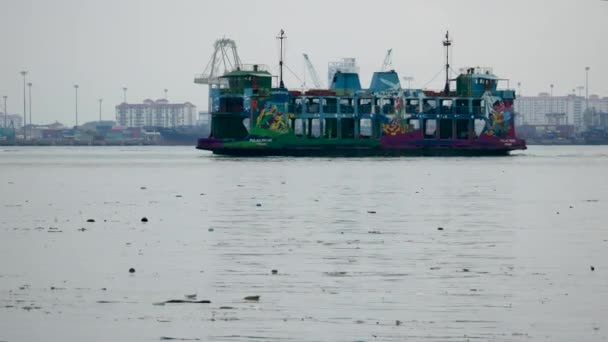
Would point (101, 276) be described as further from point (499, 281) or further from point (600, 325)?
point (600, 325)

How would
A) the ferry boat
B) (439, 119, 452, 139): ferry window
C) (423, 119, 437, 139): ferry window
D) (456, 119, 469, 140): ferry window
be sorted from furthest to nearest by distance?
1. (423, 119, 437, 139): ferry window
2. (439, 119, 452, 139): ferry window
3. (456, 119, 469, 140): ferry window
4. the ferry boat

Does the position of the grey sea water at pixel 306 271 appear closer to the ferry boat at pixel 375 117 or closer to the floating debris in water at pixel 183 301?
the floating debris in water at pixel 183 301

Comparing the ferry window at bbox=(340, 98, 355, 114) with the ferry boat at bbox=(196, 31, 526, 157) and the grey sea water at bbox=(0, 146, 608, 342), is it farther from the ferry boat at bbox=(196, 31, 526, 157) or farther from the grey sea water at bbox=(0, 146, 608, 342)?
the grey sea water at bbox=(0, 146, 608, 342)

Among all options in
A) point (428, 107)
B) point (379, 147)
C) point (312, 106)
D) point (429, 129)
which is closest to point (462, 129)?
point (428, 107)

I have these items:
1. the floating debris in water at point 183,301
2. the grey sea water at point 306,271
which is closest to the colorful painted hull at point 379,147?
the grey sea water at point 306,271

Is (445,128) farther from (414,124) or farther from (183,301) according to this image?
(183,301)

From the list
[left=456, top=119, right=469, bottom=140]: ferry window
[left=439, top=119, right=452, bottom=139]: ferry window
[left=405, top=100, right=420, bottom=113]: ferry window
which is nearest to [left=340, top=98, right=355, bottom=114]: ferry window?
[left=405, top=100, right=420, bottom=113]: ferry window

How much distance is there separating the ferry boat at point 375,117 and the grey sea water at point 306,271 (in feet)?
352

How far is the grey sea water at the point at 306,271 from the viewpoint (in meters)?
18.7

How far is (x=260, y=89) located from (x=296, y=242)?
12482 centimetres

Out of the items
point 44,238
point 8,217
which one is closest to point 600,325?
point 44,238

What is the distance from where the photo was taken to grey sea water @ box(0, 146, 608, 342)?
18.7 meters

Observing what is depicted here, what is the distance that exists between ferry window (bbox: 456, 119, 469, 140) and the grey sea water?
384ft

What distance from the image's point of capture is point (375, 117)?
545 feet
